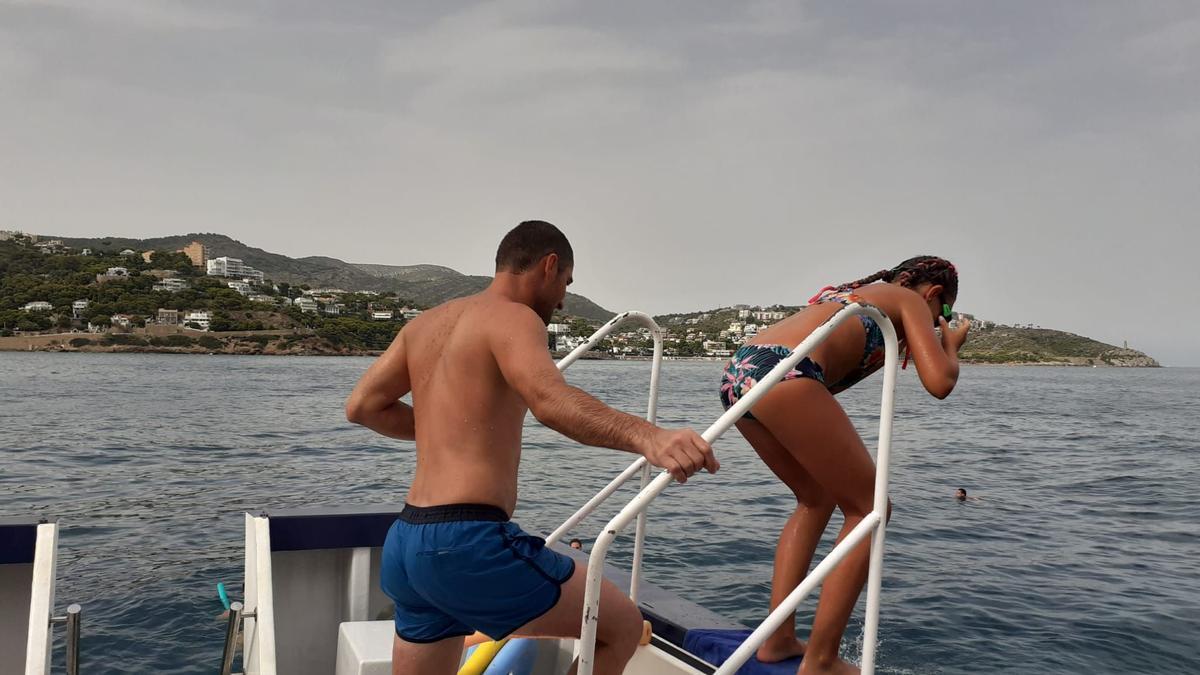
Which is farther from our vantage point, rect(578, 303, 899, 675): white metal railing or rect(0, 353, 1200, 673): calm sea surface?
rect(0, 353, 1200, 673): calm sea surface

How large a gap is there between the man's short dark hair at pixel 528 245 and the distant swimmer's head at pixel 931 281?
1.41 meters

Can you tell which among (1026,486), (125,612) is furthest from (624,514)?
(1026,486)

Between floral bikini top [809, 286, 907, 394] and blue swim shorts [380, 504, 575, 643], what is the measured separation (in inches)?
56.6

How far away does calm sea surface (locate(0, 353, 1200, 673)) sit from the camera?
9.20m

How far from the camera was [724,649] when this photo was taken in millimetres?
3641

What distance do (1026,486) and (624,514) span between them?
23.6m

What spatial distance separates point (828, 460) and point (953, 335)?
677 mm

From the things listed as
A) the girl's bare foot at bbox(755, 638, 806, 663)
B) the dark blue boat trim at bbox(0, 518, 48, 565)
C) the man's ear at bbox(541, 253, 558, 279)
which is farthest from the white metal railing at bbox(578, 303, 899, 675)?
the dark blue boat trim at bbox(0, 518, 48, 565)

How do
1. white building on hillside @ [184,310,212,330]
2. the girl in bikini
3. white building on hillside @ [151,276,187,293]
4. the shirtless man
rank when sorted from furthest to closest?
white building on hillside @ [151,276,187,293] → white building on hillside @ [184,310,212,330] → the girl in bikini → the shirtless man

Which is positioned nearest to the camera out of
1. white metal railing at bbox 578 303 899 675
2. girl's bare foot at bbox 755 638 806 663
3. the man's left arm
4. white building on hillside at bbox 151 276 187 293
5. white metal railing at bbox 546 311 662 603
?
white metal railing at bbox 578 303 899 675

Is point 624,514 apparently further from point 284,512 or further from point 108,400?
point 108,400

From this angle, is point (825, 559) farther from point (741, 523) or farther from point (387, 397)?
point (741, 523)

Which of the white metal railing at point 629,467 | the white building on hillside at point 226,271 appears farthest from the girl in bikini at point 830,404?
the white building on hillside at point 226,271

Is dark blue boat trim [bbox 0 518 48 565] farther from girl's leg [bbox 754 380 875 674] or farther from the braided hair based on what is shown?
the braided hair
